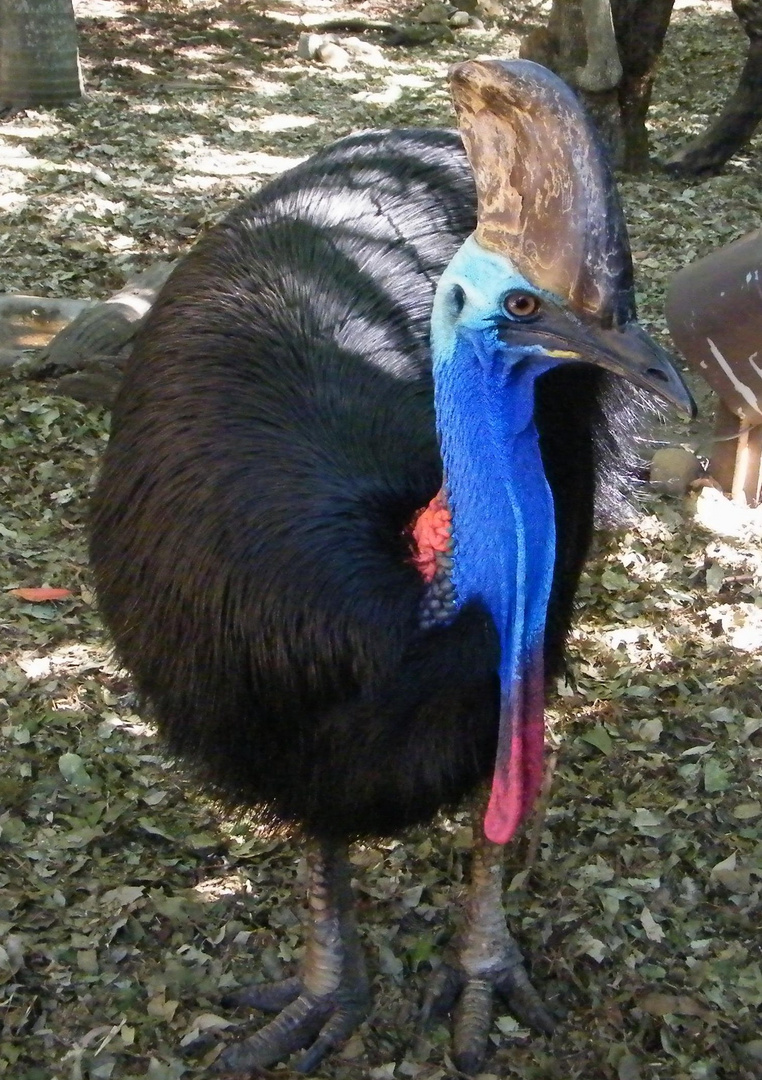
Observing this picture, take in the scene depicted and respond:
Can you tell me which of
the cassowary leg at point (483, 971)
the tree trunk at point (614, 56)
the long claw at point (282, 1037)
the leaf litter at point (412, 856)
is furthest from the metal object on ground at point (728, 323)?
the tree trunk at point (614, 56)

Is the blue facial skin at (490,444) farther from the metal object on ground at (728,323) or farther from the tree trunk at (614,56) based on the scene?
the tree trunk at (614,56)

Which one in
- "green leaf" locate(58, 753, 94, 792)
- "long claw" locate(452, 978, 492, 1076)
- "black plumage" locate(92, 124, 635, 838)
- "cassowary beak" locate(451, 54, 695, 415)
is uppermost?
"cassowary beak" locate(451, 54, 695, 415)

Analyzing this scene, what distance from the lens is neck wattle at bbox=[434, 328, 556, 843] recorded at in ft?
5.67

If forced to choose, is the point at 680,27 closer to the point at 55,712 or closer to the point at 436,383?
the point at 55,712

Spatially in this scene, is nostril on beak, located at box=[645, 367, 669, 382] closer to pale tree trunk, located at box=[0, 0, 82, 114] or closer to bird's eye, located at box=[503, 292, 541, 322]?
bird's eye, located at box=[503, 292, 541, 322]

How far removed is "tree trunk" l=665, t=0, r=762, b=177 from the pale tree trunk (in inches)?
130

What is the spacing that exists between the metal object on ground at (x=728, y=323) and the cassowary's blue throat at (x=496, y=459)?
169 cm

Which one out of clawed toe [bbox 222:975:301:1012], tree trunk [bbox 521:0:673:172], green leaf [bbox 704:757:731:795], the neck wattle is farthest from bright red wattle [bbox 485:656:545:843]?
tree trunk [bbox 521:0:673:172]

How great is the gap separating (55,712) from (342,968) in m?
1.05

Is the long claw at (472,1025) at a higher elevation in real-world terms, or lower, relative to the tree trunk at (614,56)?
lower

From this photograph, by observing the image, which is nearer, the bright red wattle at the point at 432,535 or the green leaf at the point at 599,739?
the bright red wattle at the point at 432,535

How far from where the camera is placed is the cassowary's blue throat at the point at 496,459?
1.67m

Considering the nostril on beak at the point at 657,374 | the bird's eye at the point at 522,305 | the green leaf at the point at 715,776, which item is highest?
the bird's eye at the point at 522,305

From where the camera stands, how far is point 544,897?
2.70 metres
